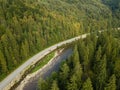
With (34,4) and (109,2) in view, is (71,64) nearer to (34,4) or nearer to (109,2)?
(34,4)

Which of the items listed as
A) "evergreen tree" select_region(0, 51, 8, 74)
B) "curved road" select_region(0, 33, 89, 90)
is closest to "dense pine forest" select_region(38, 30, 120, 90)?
"curved road" select_region(0, 33, 89, 90)

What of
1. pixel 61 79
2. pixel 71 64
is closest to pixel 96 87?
pixel 61 79

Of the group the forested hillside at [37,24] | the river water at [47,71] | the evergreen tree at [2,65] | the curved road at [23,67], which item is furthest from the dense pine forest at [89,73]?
the forested hillside at [37,24]

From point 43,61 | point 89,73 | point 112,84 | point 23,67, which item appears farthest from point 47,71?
point 112,84

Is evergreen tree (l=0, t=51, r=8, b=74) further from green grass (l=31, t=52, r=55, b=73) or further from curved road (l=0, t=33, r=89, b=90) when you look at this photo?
green grass (l=31, t=52, r=55, b=73)

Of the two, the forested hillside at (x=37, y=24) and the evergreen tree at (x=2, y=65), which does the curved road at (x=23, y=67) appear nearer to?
the forested hillside at (x=37, y=24)

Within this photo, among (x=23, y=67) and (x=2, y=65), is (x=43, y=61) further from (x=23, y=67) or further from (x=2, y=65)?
(x=2, y=65)
